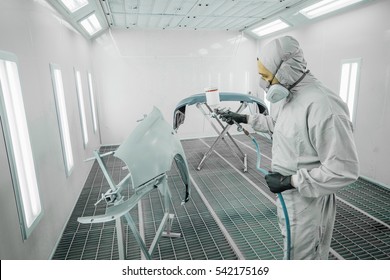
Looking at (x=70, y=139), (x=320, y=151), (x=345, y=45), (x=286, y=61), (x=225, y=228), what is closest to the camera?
(x=320, y=151)

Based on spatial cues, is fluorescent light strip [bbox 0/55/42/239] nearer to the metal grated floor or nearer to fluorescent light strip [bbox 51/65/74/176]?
the metal grated floor

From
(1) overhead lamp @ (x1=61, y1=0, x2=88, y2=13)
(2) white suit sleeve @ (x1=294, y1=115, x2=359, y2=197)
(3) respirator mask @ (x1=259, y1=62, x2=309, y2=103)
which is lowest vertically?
(2) white suit sleeve @ (x1=294, y1=115, x2=359, y2=197)

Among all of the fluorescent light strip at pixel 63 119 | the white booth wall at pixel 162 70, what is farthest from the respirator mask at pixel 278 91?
the white booth wall at pixel 162 70

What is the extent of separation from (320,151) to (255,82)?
644 centimetres

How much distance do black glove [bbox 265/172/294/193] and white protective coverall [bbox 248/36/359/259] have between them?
59 mm

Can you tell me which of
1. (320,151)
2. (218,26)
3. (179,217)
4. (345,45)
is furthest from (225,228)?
(218,26)

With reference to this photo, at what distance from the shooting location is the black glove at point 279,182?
1596mm

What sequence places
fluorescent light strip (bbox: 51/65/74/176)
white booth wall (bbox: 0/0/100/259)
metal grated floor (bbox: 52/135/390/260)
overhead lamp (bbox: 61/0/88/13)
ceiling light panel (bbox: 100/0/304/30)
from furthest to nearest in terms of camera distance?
ceiling light panel (bbox: 100/0/304/30) < overhead lamp (bbox: 61/0/88/13) < fluorescent light strip (bbox: 51/65/74/176) < metal grated floor (bbox: 52/135/390/260) < white booth wall (bbox: 0/0/100/259)

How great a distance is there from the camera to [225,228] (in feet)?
9.46

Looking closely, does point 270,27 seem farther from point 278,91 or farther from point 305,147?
point 305,147

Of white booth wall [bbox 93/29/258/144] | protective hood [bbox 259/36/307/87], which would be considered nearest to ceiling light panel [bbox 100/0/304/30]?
white booth wall [bbox 93/29/258/144]

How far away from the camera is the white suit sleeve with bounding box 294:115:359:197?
55.1 inches

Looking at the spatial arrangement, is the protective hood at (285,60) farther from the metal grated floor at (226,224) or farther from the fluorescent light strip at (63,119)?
the fluorescent light strip at (63,119)

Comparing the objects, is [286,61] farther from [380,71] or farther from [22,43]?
[380,71]
